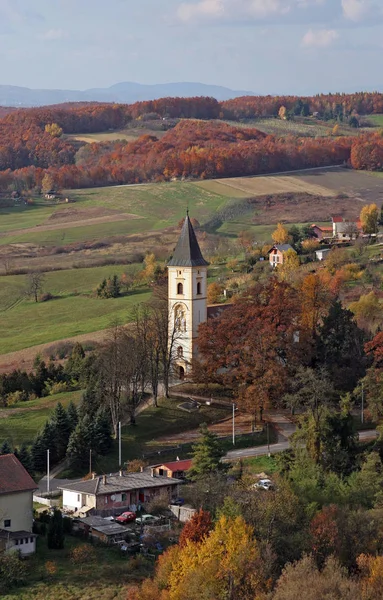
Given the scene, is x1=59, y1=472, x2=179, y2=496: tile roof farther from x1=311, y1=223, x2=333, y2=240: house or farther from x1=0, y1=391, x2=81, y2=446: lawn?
x1=311, y1=223, x2=333, y2=240: house

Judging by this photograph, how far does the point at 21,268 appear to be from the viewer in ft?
298

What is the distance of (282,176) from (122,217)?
27892 mm

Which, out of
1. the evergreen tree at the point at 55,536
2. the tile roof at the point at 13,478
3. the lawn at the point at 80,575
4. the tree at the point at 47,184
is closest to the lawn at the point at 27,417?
the tile roof at the point at 13,478

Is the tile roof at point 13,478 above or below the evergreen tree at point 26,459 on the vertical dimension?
above

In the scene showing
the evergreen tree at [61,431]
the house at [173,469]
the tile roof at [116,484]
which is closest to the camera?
the tile roof at [116,484]

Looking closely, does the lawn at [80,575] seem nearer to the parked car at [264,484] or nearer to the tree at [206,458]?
the tree at [206,458]

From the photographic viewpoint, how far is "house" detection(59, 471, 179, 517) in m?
41.3

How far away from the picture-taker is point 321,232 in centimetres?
→ 9512

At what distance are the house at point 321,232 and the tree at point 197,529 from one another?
191ft

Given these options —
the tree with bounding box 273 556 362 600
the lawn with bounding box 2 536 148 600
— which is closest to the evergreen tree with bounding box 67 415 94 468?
the lawn with bounding box 2 536 148 600

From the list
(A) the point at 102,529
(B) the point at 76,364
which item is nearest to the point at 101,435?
(A) the point at 102,529

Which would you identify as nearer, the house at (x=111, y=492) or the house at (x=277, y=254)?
the house at (x=111, y=492)

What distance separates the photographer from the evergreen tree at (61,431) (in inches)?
1834

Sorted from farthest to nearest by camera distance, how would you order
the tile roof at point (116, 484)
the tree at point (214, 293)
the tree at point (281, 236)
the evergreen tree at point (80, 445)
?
the tree at point (281, 236) → the tree at point (214, 293) → the evergreen tree at point (80, 445) → the tile roof at point (116, 484)
